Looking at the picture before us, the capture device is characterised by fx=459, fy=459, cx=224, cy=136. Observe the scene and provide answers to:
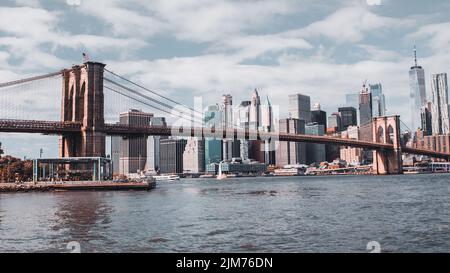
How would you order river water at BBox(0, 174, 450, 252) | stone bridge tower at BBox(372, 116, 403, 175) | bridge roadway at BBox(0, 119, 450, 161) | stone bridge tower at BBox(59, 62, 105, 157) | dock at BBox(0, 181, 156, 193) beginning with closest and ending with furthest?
river water at BBox(0, 174, 450, 252)
dock at BBox(0, 181, 156, 193)
bridge roadway at BBox(0, 119, 450, 161)
stone bridge tower at BBox(59, 62, 105, 157)
stone bridge tower at BBox(372, 116, 403, 175)

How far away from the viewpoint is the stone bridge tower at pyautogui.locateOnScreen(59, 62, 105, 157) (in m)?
71.7

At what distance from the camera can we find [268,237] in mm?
17656

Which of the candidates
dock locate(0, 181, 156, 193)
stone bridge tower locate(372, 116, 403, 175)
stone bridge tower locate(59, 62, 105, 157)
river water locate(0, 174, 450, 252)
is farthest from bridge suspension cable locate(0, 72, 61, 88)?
stone bridge tower locate(372, 116, 403, 175)

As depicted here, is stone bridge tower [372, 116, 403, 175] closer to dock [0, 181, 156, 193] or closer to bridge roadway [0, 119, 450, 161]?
bridge roadway [0, 119, 450, 161]

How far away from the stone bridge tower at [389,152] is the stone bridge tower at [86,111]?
8432cm

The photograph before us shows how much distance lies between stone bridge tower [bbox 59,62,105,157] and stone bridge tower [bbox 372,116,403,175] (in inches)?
3320

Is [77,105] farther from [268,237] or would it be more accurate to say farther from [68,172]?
[268,237]

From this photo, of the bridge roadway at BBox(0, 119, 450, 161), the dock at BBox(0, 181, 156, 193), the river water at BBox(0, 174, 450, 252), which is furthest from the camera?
the bridge roadway at BBox(0, 119, 450, 161)

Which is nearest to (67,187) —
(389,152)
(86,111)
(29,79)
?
(86,111)

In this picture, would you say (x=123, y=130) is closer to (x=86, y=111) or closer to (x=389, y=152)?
(x=86, y=111)

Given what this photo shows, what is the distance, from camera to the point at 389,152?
12938 cm
